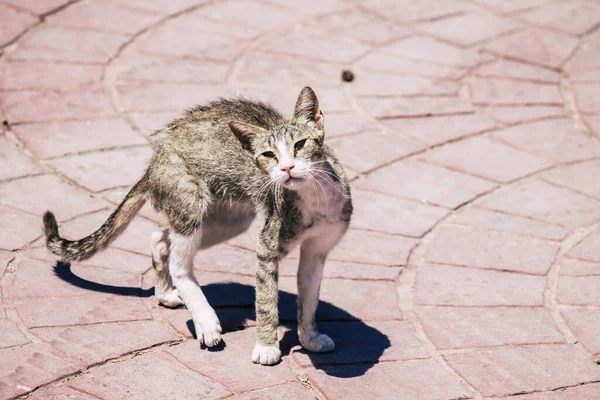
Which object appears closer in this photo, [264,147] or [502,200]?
[264,147]

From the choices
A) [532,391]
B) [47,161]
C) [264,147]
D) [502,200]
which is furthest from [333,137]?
[532,391]

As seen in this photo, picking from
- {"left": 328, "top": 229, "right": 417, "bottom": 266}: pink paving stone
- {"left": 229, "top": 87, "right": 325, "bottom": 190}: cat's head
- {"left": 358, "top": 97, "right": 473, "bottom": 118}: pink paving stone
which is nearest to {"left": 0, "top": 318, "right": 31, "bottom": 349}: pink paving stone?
{"left": 229, "top": 87, "right": 325, "bottom": 190}: cat's head

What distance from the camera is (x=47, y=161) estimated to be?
594 centimetres

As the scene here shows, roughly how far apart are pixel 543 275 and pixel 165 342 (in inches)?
86.2

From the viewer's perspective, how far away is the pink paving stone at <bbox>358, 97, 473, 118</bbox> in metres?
6.96

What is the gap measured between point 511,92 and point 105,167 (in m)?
3.41

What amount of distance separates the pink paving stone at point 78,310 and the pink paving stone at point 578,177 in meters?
3.09

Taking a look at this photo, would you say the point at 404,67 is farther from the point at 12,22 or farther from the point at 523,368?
the point at 523,368

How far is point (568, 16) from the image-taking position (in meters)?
8.72

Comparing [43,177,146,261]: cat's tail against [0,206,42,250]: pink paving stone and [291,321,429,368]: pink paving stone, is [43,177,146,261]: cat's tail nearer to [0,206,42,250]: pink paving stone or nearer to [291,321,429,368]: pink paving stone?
[0,206,42,250]: pink paving stone

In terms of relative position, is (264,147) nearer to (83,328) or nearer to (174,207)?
(174,207)

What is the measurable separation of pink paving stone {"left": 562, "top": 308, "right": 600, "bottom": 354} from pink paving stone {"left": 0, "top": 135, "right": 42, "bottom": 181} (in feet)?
11.2

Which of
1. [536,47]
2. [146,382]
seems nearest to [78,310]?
[146,382]

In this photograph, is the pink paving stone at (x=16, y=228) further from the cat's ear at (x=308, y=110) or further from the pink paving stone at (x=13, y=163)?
the cat's ear at (x=308, y=110)
